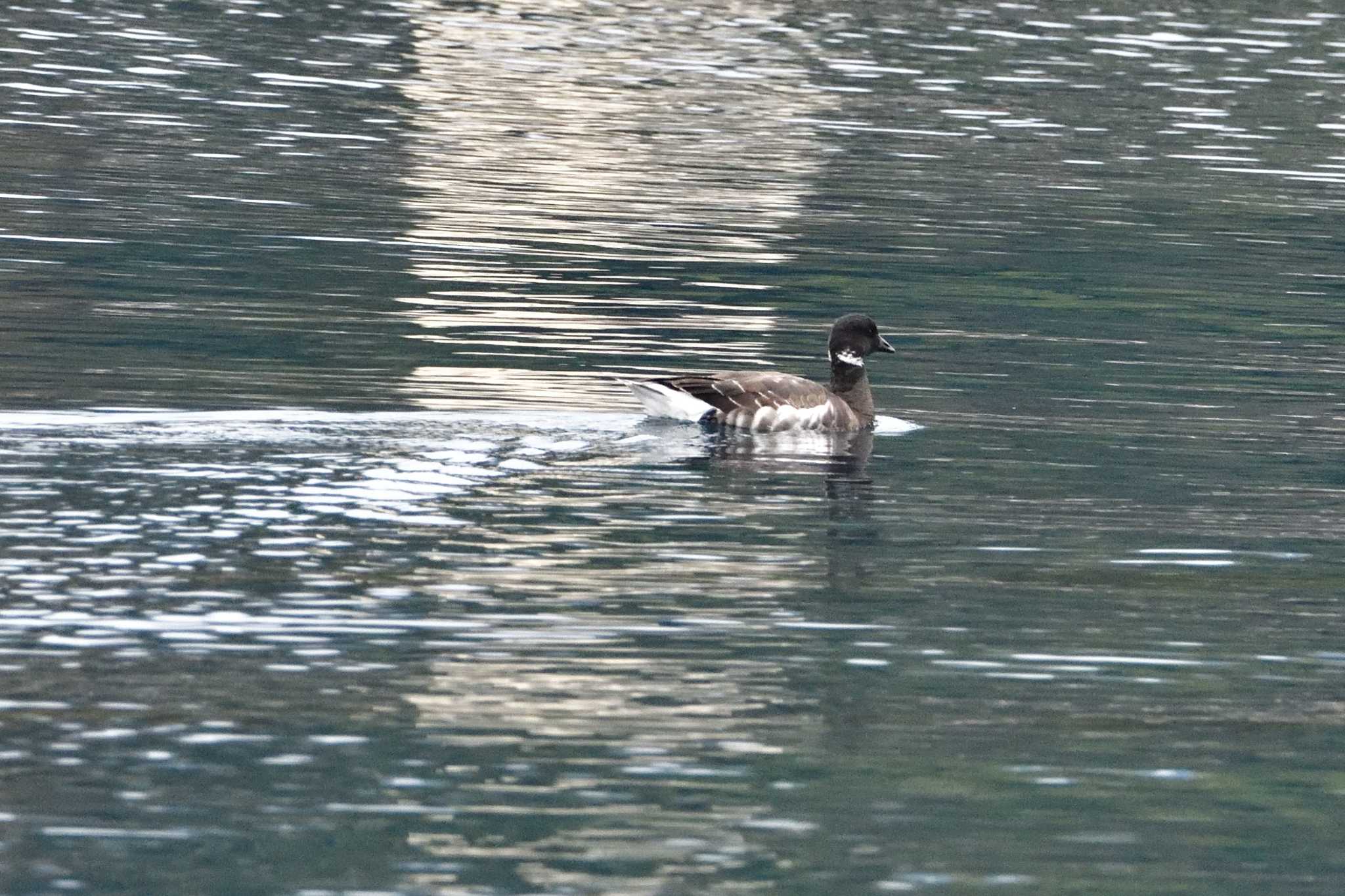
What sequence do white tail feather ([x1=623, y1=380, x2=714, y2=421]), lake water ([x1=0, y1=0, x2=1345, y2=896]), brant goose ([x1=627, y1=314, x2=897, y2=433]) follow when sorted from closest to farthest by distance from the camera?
lake water ([x1=0, y1=0, x2=1345, y2=896]) < white tail feather ([x1=623, y1=380, x2=714, y2=421]) < brant goose ([x1=627, y1=314, x2=897, y2=433])

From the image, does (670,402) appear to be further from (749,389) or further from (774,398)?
(774,398)

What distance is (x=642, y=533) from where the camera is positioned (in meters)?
16.1

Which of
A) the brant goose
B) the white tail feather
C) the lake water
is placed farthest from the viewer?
the brant goose

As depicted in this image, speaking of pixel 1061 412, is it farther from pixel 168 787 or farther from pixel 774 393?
pixel 168 787

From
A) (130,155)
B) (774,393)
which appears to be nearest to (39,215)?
(130,155)

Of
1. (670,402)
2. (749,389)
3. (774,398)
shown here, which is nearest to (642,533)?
(670,402)

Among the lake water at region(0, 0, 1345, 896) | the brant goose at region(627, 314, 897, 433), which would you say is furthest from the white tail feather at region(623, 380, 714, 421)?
the lake water at region(0, 0, 1345, 896)

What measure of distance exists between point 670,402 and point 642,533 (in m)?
3.54

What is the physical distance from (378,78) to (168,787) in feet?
125

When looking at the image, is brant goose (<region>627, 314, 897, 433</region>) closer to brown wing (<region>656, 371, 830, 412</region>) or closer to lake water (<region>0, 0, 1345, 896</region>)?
brown wing (<region>656, 371, 830, 412</region>)

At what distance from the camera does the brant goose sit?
19.6 meters

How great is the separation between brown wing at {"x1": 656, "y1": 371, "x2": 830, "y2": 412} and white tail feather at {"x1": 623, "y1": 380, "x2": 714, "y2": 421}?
59 millimetres

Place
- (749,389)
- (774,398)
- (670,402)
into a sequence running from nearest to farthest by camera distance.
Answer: (670,402)
(749,389)
(774,398)

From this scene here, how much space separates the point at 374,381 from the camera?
21.1 m
